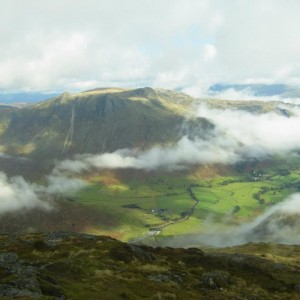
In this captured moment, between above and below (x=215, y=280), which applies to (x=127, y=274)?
above

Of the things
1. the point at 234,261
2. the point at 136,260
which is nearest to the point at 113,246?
the point at 136,260

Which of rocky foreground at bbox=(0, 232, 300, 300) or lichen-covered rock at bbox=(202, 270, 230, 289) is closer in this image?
rocky foreground at bbox=(0, 232, 300, 300)

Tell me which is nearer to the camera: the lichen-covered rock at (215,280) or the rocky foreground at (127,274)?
the rocky foreground at (127,274)

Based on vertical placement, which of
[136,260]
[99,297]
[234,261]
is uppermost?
[99,297]

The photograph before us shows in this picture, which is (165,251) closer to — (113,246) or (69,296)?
(113,246)

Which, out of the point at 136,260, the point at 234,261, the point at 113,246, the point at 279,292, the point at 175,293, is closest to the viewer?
the point at 175,293

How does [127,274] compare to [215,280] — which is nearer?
[127,274]

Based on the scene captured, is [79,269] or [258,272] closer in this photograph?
[79,269]

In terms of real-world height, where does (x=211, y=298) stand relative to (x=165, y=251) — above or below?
above
